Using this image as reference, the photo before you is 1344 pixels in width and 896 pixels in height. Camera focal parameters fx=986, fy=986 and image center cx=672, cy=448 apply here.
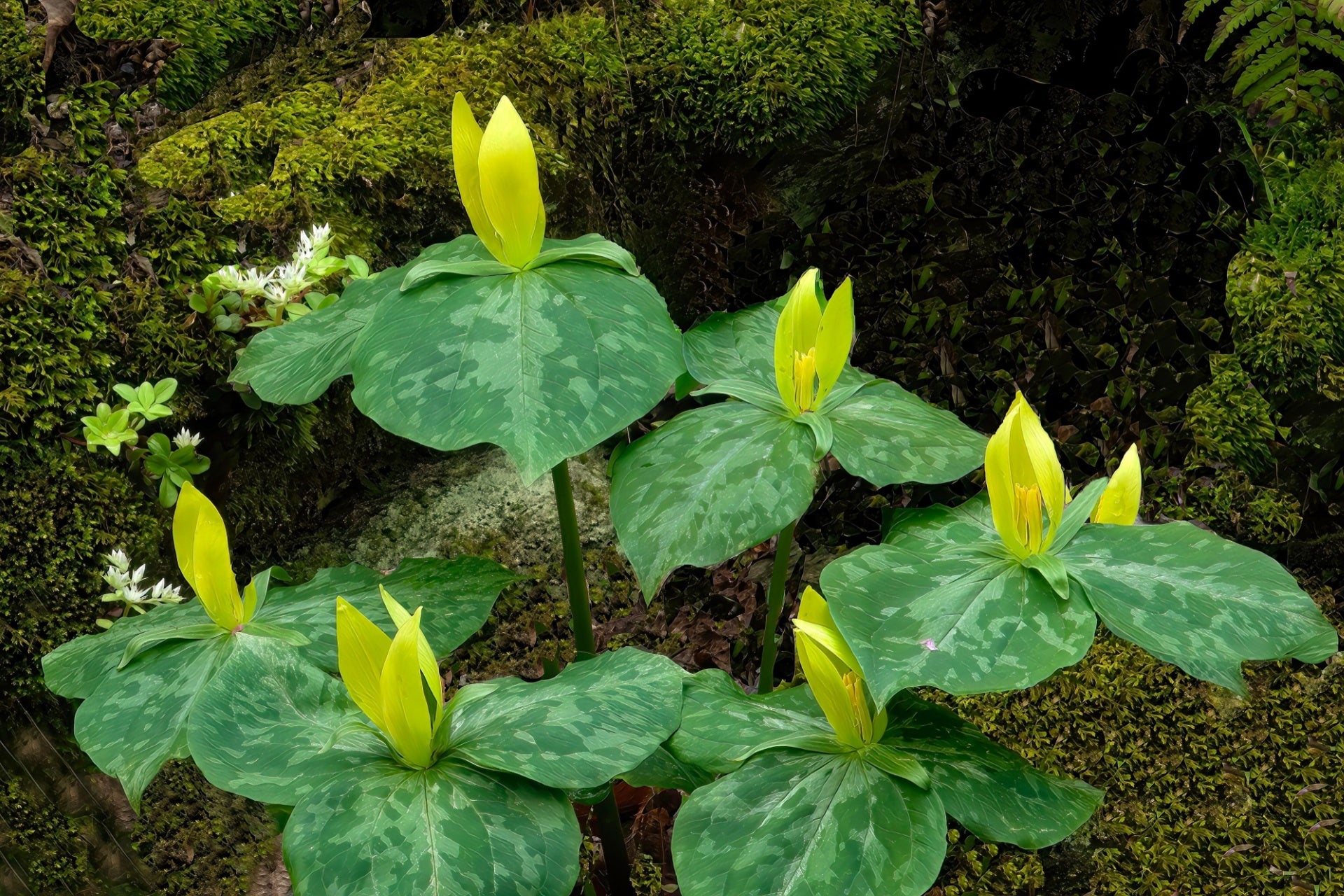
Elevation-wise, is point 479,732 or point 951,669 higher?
point 951,669

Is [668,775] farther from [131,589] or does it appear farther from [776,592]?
[131,589]

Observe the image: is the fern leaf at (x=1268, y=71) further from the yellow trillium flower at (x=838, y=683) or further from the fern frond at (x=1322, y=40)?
the yellow trillium flower at (x=838, y=683)

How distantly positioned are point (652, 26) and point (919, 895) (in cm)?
268

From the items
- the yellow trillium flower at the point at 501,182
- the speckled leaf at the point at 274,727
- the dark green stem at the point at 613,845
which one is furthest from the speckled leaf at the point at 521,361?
the dark green stem at the point at 613,845

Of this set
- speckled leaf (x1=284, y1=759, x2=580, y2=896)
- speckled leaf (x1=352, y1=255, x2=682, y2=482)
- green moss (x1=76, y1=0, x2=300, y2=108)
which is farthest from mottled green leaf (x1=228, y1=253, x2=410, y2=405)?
green moss (x1=76, y1=0, x2=300, y2=108)

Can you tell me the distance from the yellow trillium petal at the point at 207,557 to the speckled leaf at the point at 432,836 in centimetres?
35

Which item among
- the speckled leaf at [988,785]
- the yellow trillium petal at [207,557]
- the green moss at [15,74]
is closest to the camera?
the speckled leaf at [988,785]

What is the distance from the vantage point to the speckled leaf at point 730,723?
4.38ft

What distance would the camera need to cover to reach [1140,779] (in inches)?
95.7

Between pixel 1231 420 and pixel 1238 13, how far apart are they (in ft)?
3.79

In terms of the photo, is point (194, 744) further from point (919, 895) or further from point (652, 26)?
point (652, 26)

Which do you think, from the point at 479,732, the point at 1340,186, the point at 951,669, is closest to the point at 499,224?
the point at 479,732

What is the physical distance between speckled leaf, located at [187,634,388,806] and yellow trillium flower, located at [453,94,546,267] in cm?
63

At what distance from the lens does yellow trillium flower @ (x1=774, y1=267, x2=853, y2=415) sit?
138 cm
